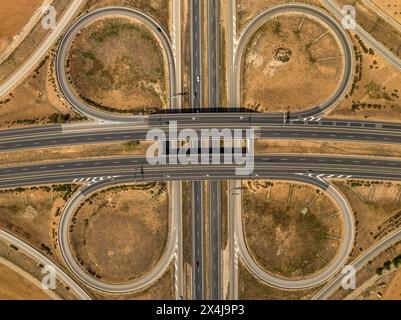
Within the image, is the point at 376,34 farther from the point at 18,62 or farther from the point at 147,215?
the point at 18,62

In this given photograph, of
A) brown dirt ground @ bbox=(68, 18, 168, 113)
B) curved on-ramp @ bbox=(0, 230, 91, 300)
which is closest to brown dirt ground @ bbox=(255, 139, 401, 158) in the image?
brown dirt ground @ bbox=(68, 18, 168, 113)

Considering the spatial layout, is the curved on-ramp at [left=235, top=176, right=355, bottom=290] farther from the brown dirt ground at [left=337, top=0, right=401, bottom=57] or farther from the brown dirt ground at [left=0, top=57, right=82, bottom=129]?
the brown dirt ground at [left=0, top=57, right=82, bottom=129]

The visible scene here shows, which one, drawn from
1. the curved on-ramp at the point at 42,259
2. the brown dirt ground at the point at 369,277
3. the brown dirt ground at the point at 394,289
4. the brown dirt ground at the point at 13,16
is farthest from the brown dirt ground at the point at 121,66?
the brown dirt ground at the point at 394,289

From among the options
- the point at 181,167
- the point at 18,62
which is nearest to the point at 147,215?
the point at 181,167

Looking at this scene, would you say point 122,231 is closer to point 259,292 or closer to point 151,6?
point 259,292

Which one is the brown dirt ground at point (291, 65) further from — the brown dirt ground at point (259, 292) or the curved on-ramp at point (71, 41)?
the brown dirt ground at point (259, 292)

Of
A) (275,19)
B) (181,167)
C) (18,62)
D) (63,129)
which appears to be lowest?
(181,167)
